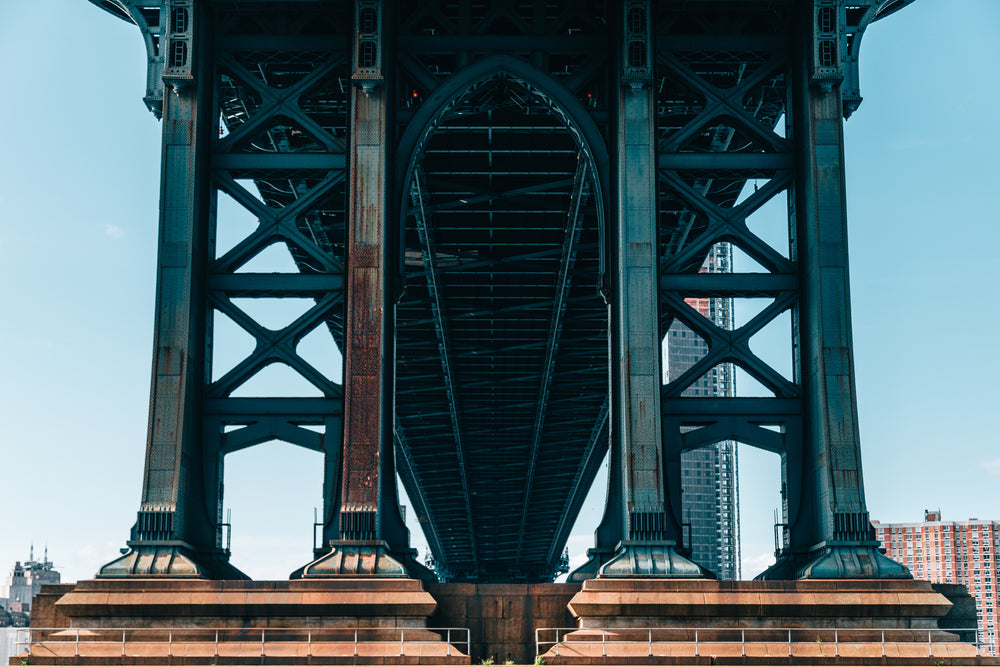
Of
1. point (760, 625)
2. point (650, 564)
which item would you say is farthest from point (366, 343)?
point (760, 625)

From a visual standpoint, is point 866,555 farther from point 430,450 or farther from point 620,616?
point 430,450

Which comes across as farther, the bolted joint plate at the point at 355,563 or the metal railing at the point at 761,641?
the bolted joint plate at the point at 355,563

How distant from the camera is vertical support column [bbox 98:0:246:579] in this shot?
132 feet

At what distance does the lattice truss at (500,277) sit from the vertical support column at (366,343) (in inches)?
84.5

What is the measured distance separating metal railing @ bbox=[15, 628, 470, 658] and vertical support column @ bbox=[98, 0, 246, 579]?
2.09m

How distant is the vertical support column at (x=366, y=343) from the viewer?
131ft

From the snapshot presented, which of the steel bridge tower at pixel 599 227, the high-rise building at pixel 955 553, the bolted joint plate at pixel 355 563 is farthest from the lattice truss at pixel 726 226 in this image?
the high-rise building at pixel 955 553

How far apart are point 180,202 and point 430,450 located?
7503cm

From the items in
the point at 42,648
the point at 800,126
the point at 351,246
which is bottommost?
the point at 42,648

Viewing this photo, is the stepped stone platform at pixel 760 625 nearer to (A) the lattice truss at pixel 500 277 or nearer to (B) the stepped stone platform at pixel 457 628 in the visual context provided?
(B) the stepped stone platform at pixel 457 628

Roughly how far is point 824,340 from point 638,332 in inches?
206

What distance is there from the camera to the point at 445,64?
53.8 metres

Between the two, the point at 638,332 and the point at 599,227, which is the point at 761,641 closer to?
the point at 638,332

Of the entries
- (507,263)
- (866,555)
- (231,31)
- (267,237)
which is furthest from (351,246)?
(507,263)
